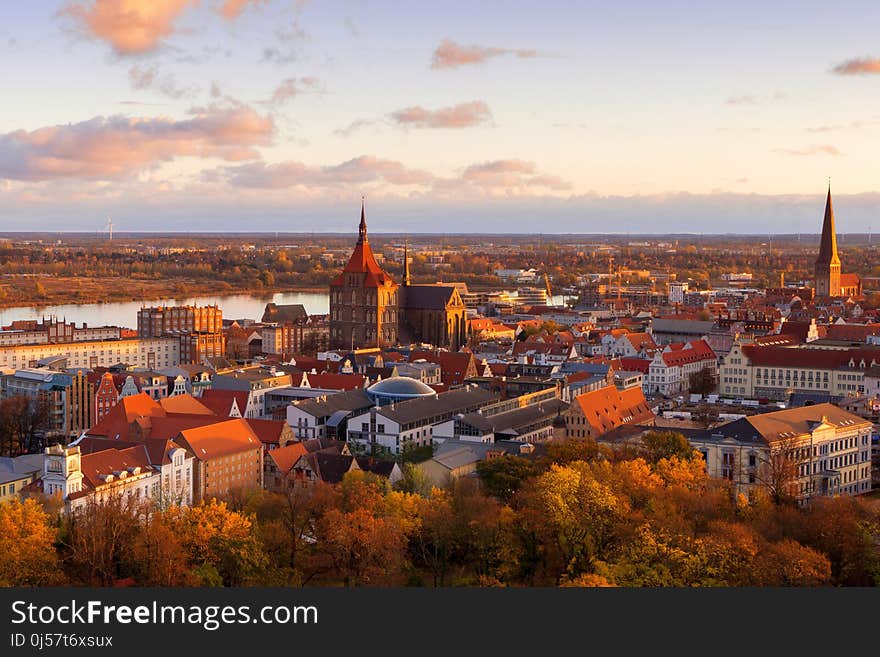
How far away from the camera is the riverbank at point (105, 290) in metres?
82.1

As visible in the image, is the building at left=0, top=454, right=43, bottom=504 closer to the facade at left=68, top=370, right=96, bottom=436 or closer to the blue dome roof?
the facade at left=68, top=370, right=96, bottom=436

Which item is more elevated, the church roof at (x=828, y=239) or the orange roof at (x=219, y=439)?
the church roof at (x=828, y=239)

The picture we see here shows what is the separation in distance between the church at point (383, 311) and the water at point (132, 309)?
692 inches

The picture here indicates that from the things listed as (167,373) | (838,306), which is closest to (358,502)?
(167,373)

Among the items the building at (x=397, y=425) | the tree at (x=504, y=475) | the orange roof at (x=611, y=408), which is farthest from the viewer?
the orange roof at (x=611, y=408)

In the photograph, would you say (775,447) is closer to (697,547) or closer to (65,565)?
(697,547)

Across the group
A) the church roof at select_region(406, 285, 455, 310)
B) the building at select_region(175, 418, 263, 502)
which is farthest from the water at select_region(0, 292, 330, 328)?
the building at select_region(175, 418, 263, 502)

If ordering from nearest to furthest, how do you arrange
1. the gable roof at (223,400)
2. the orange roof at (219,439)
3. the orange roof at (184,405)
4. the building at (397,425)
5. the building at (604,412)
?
the orange roof at (219,439) → the building at (397,425) → the orange roof at (184,405) → the building at (604,412) → the gable roof at (223,400)

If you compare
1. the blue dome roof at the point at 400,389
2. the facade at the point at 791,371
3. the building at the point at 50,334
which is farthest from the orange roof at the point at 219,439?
the building at the point at 50,334

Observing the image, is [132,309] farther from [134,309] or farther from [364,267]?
[364,267]

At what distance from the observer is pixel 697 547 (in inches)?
635

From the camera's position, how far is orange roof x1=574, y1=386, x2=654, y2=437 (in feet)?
93.0

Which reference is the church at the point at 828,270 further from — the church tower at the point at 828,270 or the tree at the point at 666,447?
the tree at the point at 666,447

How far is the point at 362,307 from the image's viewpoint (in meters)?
50.1
